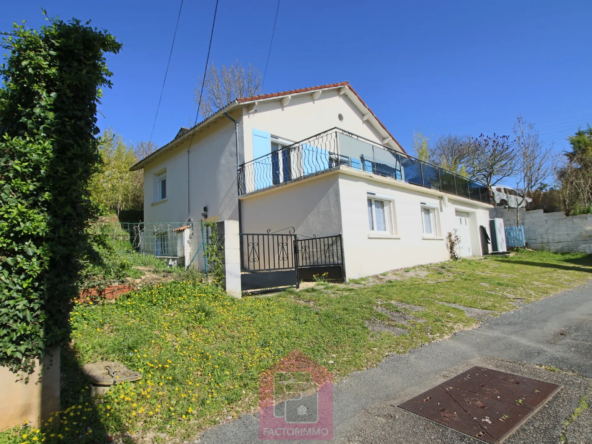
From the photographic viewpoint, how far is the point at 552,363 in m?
3.77

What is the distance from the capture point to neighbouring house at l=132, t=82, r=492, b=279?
30.2 feet

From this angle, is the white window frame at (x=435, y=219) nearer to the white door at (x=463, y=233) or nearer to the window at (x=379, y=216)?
the white door at (x=463, y=233)

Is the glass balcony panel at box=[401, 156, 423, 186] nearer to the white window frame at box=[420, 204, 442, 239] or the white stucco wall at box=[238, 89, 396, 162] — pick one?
the white window frame at box=[420, 204, 442, 239]

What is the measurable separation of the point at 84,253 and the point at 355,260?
273 inches

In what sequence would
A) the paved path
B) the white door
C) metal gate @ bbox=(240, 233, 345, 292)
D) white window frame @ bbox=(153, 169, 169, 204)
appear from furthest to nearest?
white window frame @ bbox=(153, 169, 169, 204) → the white door → metal gate @ bbox=(240, 233, 345, 292) → the paved path

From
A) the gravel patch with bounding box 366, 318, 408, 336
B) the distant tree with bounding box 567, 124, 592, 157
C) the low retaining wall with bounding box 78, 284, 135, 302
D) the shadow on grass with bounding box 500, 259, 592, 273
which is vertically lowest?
the gravel patch with bounding box 366, 318, 408, 336

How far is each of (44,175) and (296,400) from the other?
2.98 metres

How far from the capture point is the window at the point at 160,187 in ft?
52.2

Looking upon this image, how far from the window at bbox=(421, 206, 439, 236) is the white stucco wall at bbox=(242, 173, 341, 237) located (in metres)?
5.66

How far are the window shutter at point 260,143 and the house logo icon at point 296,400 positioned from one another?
851cm

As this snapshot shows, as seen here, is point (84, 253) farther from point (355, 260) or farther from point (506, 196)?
point (506, 196)

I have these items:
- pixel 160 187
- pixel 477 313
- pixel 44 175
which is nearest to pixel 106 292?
pixel 44 175

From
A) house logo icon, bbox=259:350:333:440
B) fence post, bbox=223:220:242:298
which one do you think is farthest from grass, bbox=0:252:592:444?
fence post, bbox=223:220:242:298

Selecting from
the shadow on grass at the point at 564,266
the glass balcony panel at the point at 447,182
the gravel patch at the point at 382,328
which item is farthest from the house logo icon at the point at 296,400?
the glass balcony panel at the point at 447,182
